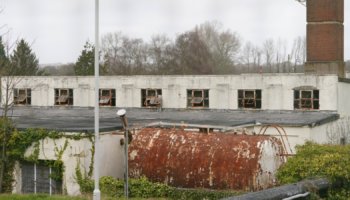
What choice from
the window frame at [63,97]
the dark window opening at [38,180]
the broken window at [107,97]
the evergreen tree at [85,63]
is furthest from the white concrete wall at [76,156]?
the evergreen tree at [85,63]

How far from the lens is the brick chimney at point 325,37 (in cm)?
3534

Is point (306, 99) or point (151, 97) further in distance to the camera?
point (151, 97)

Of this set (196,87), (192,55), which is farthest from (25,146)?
(192,55)

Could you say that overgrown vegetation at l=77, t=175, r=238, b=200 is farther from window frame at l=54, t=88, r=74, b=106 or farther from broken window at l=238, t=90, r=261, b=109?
window frame at l=54, t=88, r=74, b=106

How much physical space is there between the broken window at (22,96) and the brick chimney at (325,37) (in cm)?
2310

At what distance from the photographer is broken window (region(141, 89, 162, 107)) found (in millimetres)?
39281

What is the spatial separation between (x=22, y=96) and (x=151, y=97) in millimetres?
12203

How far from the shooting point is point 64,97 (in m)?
43.0

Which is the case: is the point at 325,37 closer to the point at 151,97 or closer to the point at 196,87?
the point at 196,87

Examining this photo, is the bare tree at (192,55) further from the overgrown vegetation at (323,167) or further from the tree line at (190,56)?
the overgrown vegetation at (323,167)

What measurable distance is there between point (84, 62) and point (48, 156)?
2074 inches

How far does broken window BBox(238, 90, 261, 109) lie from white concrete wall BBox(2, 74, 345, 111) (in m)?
0.30

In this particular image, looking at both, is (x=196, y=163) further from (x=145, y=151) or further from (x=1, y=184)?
(x=1, y=184)

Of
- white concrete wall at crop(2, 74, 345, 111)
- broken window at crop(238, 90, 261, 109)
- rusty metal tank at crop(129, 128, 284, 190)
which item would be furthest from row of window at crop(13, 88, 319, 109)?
rusty metal tank at crop(129, 128, 284, 190)
